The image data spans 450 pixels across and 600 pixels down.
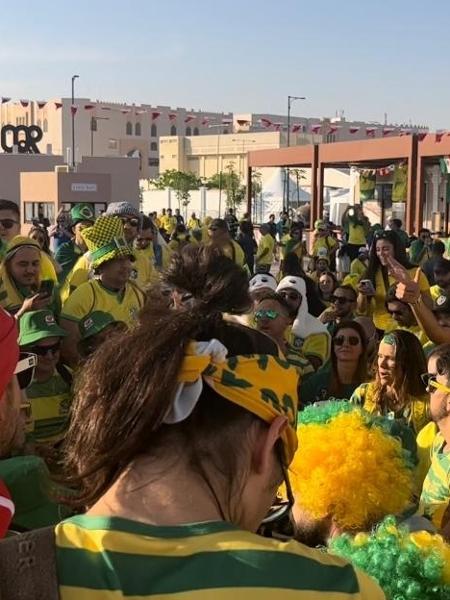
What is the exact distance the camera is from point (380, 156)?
25.5m

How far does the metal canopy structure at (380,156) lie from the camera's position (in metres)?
23.7

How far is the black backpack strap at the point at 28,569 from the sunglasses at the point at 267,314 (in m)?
3.96

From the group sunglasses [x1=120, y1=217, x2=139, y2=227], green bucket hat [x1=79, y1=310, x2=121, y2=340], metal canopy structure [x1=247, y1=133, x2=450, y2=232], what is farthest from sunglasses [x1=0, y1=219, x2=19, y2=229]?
metal canopy structure [x1=247, y1=133, x2=450, y2=232]

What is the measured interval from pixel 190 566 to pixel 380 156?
25373 millimetres

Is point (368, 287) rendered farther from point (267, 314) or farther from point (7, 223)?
point (7, 223)

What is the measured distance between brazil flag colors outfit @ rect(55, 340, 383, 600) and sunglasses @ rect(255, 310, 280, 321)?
3.90 metres

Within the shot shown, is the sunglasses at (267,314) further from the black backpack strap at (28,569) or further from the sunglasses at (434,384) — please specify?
the black backpack strap at (28,569)

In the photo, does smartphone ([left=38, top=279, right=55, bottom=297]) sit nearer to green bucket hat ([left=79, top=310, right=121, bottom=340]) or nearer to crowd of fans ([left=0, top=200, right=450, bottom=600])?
green bucket hat ([left=79, top=310, right=121, bottom=340])

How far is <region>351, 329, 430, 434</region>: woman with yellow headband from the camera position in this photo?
4031 mm

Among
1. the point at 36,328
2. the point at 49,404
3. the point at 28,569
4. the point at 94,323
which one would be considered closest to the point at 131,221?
the point at 94,323

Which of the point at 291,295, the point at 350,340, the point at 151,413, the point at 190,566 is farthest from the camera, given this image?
the point at 291,295

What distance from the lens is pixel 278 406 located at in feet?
4.25

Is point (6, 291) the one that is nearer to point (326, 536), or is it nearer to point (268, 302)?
point (268, 302)

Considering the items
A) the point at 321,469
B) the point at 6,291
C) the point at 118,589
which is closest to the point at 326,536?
the point at 321,469
